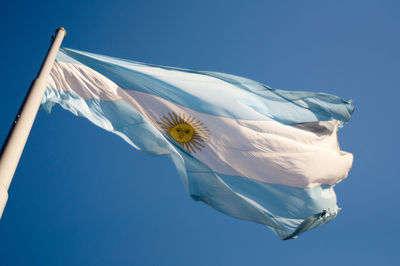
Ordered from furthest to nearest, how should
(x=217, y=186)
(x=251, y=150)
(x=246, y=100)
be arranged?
(x=246, y=100)
(x=251, y=150)
(x=217, y=186)

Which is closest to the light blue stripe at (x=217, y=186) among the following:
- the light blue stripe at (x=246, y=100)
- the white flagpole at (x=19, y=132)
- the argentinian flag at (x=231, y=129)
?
the argentinian flag at (x=231, y=129)

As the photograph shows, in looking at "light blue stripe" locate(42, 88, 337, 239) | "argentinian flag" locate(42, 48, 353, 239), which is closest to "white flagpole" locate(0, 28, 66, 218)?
"light blue stripe" locate(42, 88, 337, 239)

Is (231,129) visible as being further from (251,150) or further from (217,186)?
(217,186)

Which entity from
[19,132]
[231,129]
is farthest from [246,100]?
[19,132]

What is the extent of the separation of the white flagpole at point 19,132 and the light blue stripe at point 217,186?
1.78 metres

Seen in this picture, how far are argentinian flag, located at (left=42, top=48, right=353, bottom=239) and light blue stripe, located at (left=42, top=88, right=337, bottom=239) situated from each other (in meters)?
0.02

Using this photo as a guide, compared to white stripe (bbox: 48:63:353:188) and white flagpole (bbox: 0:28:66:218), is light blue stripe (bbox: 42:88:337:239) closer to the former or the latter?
white stripe (bbox: 48:63:353:188)

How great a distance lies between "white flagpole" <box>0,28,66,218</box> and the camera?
4.38m

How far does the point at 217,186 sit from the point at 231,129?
1.36 metres

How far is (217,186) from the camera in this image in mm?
8812

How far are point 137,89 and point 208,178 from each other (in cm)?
254

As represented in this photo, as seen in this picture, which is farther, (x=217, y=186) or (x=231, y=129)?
(x=231, y=129)

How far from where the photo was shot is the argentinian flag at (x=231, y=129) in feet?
27.7

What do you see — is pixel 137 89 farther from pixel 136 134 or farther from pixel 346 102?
pixel 346 102
